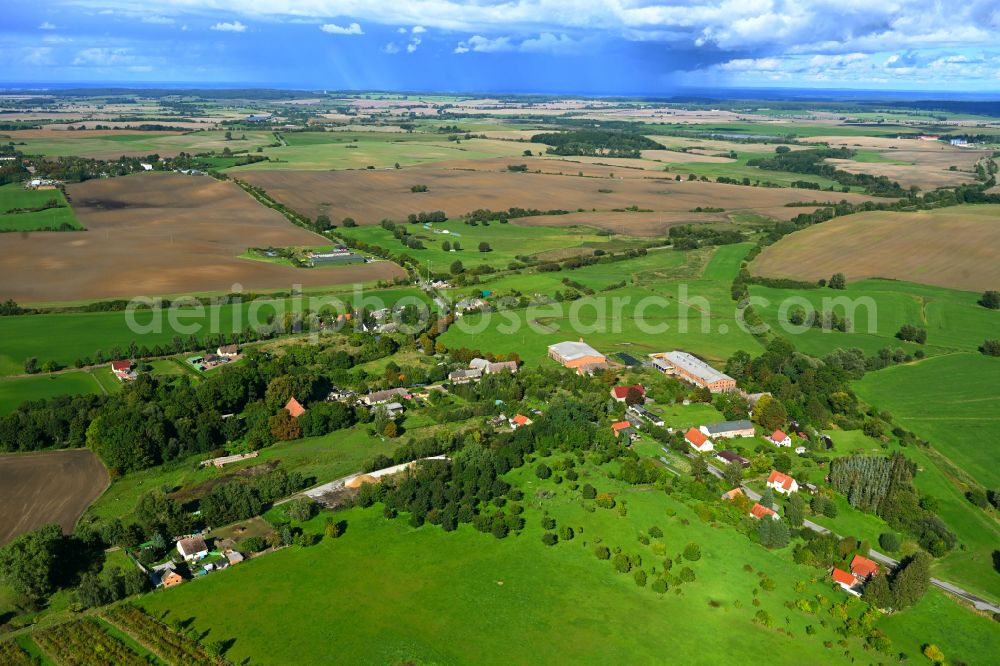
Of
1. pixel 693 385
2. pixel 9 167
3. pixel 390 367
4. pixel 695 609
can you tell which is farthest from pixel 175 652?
pixel 9 167

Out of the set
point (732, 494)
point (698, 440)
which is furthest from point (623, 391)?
point (732, 494)

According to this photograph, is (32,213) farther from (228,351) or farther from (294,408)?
(294,408)

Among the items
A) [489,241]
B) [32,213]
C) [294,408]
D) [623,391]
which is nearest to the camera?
[294,408]

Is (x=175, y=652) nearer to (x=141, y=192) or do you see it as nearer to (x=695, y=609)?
(x=695, y=609)

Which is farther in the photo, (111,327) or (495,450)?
(111,327)

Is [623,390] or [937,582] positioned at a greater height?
[623,390]

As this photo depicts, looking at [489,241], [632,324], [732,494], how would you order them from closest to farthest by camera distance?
[732,494]
[632,324]
[489,241]

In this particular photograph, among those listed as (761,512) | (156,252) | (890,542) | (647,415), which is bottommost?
(890,542)
